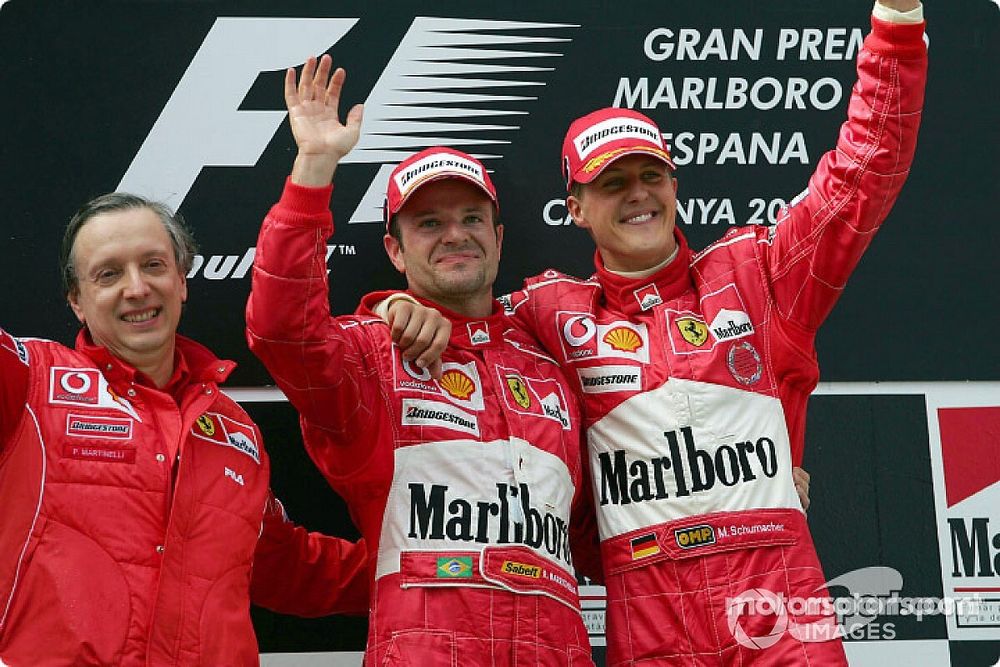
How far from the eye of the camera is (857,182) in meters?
3.08

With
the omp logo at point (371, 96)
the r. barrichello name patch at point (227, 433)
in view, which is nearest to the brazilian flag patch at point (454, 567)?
the r. barrichello name patch at point (227, 433)

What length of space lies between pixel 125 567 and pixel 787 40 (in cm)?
274

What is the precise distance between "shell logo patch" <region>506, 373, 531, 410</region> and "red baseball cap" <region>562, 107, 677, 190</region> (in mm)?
606

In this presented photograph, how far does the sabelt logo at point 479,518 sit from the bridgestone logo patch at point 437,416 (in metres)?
0.16

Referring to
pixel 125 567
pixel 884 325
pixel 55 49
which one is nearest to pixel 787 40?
pixel 884 325

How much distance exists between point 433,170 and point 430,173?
14mm

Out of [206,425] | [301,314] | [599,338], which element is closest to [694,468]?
[599,338]

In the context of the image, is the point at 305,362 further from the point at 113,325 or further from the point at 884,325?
Answer: the point at 884,325

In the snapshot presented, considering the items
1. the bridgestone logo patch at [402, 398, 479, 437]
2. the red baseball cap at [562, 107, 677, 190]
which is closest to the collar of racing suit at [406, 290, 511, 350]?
the bridgestone logo patch at [402, 398, 479, 437]

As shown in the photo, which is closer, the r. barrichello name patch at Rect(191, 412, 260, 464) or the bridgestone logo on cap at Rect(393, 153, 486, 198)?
the r. barrichello name patch at Rect(191, 412, 260, 464)

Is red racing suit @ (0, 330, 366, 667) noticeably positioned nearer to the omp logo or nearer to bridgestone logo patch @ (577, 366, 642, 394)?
bridgestone logo patch @ (577, 366, 642, 394)

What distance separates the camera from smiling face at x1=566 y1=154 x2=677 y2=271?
11.0 feet

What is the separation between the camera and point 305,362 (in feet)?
9.18

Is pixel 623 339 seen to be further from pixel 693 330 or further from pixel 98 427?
pixel 98 427
